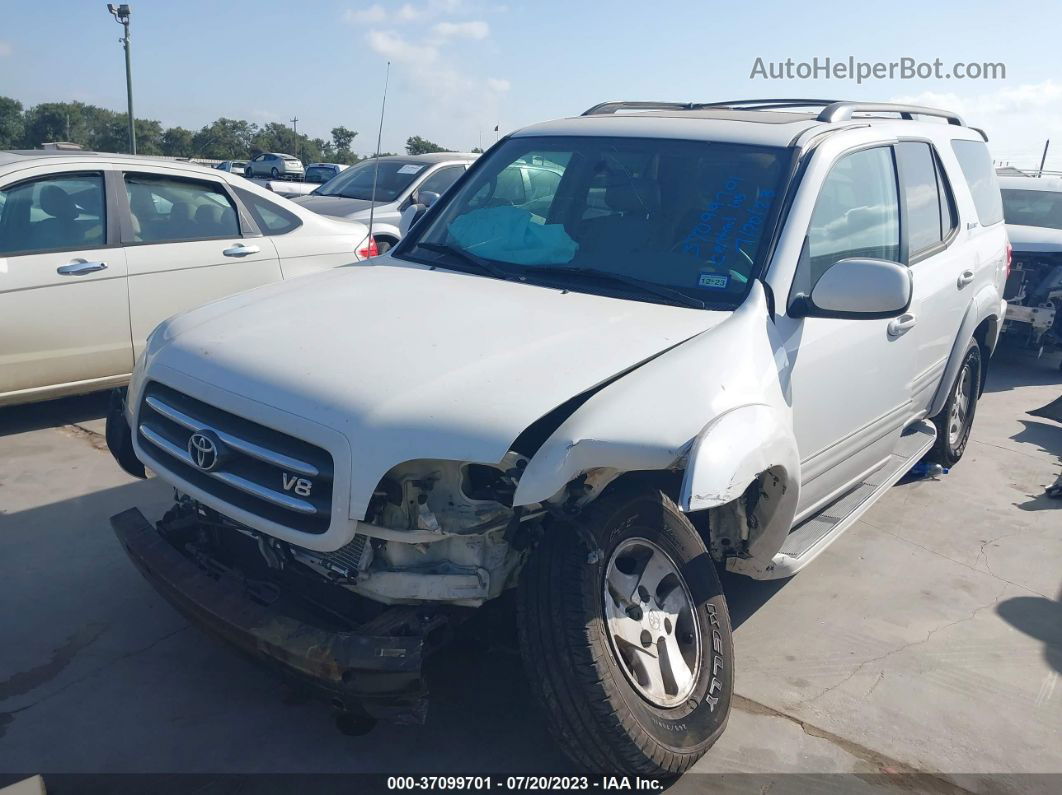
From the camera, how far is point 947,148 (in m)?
5.03

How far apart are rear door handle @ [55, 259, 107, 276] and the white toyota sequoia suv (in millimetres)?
2407

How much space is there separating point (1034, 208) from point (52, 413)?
32.3ft

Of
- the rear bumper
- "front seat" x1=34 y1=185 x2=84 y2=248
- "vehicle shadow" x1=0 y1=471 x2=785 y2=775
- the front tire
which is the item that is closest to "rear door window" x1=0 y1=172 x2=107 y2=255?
"front seat" x1=34 y1=185 x2=84 y2=248

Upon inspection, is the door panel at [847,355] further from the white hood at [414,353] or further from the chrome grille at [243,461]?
the chrome grille at [243,461]

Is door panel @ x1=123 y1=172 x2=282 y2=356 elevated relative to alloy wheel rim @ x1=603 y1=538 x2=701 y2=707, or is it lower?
elevated

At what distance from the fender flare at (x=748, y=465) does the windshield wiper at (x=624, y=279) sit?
53cm

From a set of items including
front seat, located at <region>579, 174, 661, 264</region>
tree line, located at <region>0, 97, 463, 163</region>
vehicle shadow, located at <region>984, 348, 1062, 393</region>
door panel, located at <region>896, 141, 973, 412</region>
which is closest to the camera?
front seat, located at <region>579, 174, 661, 264</region>

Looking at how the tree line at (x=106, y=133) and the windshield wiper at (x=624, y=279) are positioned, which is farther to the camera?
the tree line at (x=106, y=133)

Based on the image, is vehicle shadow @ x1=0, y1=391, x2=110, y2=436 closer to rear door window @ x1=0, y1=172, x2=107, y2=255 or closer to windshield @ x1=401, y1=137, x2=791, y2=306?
rear door window @ x1=0, y1=172, x2=107, y2=255

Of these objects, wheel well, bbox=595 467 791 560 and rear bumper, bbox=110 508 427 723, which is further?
wheel well, bbox=595 467 791 560

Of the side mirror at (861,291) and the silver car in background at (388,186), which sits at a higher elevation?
the side mirror at (861,291)

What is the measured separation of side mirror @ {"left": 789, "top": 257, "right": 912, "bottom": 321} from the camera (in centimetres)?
319

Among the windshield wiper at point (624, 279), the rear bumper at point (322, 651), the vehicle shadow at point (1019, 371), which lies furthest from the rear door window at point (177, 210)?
the vehicle shadow at point (1019, 371)

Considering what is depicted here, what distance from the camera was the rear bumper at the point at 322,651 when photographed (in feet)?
8.04
